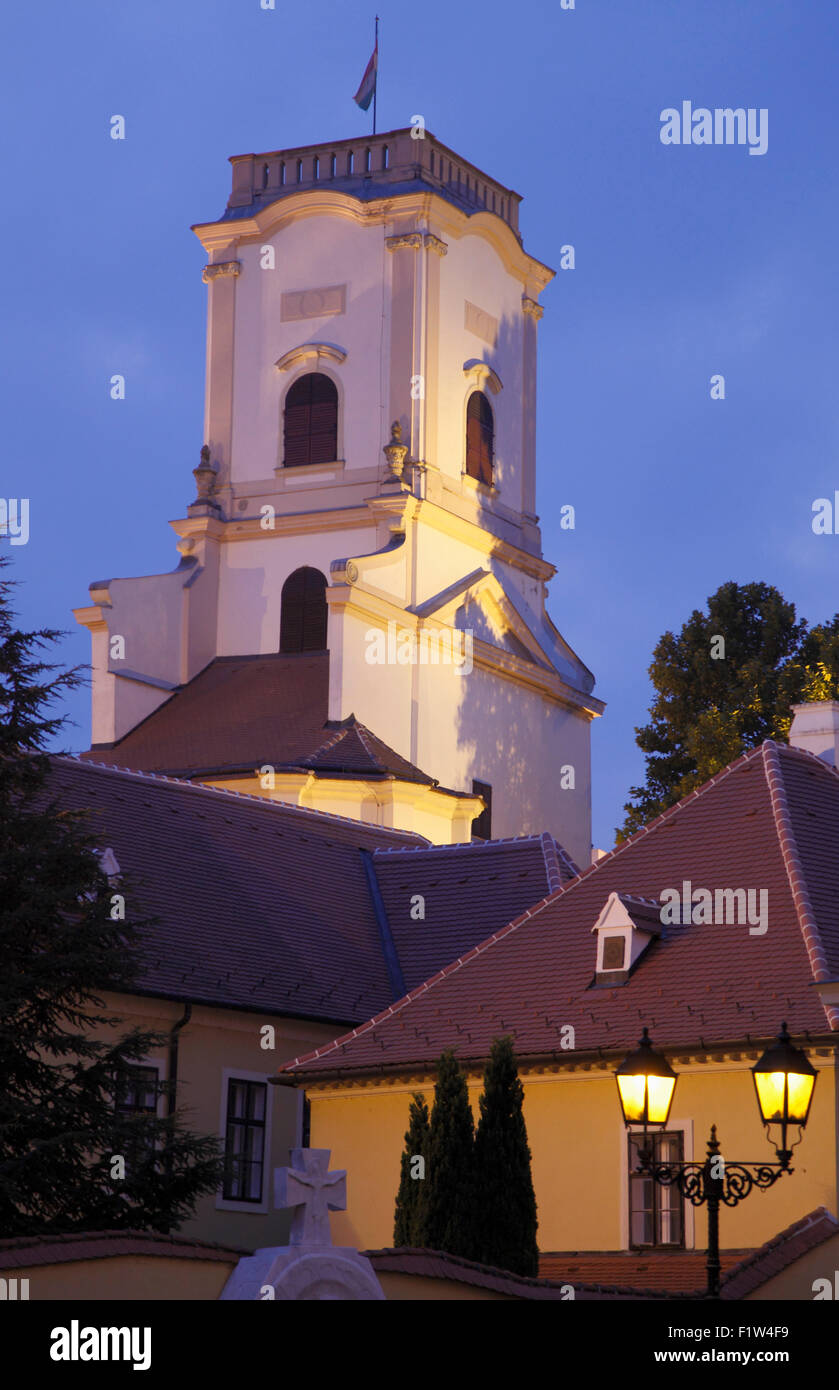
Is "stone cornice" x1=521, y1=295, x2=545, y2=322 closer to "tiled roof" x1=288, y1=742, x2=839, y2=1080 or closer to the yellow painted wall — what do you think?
"tiled roof" x1=288, y1=742, x2=839, y2=1080

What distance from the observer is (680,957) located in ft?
82.4

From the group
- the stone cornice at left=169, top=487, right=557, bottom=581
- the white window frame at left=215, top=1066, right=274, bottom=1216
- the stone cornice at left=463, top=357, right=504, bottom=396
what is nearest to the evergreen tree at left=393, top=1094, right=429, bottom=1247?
the white window frame at left=215, top=1066, right=274, bottom=1216

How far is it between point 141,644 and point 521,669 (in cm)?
834

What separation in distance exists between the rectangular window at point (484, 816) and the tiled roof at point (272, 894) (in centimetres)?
1324

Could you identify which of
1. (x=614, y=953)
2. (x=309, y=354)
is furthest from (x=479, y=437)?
(x=614, y=953)

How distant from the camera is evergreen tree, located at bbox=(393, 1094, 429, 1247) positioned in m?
22.9

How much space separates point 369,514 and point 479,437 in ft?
14.8

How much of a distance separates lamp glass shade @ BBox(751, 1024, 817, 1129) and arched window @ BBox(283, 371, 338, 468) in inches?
1434

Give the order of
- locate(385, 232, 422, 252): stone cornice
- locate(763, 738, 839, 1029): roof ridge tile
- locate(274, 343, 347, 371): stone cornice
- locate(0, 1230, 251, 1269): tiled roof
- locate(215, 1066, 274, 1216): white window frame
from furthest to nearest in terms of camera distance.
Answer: locate(274, 343, 347, 371): stone cornice < locate(385, 232, 422, 252): stone cornice < locate(215, 1066, 274, 1216): white window frame < locate(763, 738, 839, 1029): roof ridge tile < locate(0, 1230, 251, 1269): tiled roof

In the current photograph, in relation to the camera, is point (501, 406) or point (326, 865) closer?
point (326, 865)
